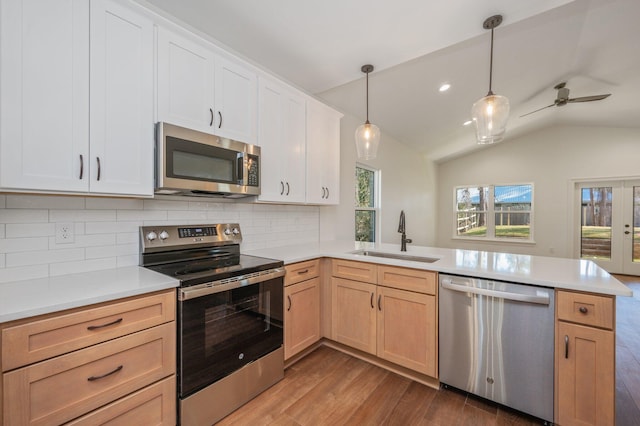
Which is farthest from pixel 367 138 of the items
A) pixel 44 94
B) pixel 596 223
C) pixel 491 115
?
pixel 596 223

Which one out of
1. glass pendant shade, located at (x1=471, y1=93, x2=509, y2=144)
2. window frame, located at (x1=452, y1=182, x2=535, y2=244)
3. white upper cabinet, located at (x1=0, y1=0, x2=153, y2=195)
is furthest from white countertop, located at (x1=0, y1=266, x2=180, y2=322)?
window frame, located at (x1=452, y1=182, x2=535, y2=244)

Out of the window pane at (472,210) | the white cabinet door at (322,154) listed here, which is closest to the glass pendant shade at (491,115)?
the white cabinet door at (322,154)

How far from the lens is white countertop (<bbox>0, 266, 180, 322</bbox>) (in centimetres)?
104

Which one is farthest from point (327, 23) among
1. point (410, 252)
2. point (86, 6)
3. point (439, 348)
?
point (439, 348)

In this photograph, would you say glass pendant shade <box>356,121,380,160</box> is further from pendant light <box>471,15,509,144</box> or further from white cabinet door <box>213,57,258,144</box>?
white cabinet door <box>213,57,258,144</box>

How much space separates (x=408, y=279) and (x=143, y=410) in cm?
175

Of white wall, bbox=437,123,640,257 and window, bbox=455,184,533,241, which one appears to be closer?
white wall, bbox=437,123,640,257

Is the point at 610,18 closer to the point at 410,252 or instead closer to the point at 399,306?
the point at 410,252

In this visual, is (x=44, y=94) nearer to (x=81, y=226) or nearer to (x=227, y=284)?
(x=81, y=226)

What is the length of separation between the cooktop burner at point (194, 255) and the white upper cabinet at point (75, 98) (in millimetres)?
392

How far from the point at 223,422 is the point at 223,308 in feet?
2.24

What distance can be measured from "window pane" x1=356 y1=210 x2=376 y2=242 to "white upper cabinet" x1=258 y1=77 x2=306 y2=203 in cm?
181

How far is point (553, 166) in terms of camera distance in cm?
618

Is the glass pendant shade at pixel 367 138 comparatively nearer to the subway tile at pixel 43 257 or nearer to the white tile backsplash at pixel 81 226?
the white tile backsplash at pixel 81 226
